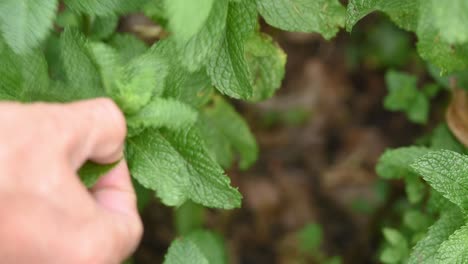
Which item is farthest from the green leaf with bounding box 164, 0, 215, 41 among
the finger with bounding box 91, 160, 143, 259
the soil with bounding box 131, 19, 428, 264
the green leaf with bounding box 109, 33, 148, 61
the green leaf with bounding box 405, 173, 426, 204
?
the soil with bounding box 131, 19, 428, 264

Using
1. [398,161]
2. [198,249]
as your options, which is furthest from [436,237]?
[198,249]

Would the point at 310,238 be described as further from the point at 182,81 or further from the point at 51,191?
the point at 51,191

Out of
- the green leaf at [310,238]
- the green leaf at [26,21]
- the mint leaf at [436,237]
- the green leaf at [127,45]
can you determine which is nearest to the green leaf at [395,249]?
the mint leaf at [436,237]

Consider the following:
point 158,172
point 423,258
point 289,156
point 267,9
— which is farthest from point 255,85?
point 289,156

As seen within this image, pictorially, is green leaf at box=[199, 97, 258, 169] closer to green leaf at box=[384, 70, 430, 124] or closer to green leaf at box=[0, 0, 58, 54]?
green leaf at box=[384, 70, 430, 124]

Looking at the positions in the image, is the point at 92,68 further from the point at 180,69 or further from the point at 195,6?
the point at 195,6

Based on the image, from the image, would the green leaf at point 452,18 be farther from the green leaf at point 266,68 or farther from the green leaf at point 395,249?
the green leaf at point 395,249
